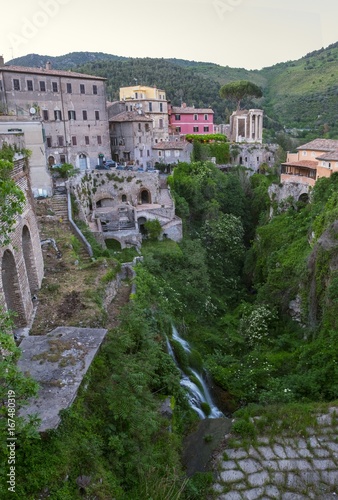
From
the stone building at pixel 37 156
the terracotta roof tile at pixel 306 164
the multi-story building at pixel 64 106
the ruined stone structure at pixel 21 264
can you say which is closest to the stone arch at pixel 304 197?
the terracotta roof tile at pixel 306 164

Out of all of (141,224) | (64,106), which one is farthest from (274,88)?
(141,224)

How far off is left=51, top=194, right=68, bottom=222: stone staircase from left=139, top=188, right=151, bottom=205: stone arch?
10.2 m

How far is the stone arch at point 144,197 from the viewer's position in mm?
37769

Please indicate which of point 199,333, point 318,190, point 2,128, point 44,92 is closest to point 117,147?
point 44,92

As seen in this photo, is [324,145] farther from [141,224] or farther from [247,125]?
[247,125]

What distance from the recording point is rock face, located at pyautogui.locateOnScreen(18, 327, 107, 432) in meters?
8.27

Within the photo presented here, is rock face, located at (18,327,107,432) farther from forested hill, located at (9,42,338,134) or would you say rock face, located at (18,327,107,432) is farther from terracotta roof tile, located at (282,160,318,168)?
forested hill, located at (9,42,338,134)

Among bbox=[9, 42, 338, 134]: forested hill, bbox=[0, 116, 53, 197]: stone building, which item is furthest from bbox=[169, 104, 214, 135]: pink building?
bbox=[0, 116, 53, 197]: stone building

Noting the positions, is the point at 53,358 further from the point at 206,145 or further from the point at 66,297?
the point at 206,145

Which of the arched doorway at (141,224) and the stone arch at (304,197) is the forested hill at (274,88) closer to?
the stone arch at (304,197)

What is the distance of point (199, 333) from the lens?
23641 millimetres

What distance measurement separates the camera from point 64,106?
40.4m

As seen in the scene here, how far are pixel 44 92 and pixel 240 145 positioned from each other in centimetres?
2390

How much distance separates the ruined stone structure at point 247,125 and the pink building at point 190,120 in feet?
13.3
